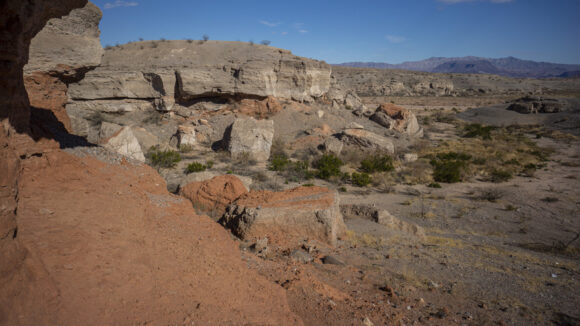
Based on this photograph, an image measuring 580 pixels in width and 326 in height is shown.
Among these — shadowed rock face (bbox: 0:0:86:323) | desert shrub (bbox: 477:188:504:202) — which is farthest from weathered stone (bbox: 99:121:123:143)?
desert shrub (bbox: 477:188:504:202)

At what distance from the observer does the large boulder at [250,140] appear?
44.0 feet

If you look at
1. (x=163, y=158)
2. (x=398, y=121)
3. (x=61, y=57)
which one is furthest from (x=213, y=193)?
(x=398, y=121)

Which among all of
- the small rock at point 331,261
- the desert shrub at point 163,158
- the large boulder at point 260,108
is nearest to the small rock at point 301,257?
the small rock at point 331,261

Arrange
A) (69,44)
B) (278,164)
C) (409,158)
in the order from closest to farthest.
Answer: (69,44), (278,164), (409,158)

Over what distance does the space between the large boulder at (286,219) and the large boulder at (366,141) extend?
32.3ft

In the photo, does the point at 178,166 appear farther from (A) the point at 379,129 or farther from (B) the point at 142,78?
(A) the point at 379,129

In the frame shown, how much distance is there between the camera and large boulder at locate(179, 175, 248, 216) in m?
6.66

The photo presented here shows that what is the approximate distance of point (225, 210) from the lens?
631cm

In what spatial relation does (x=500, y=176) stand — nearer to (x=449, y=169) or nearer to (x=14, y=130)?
(x=449, y=169)

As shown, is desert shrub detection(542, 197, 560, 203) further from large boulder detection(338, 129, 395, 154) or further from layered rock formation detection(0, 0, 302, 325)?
layered rock formation detection(0, 0, 302, 325)

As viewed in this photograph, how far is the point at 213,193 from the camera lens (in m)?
6.80

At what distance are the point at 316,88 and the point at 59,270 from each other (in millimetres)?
18997

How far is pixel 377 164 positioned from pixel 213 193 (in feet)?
28.4

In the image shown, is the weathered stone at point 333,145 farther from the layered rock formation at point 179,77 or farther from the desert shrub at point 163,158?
the desert shrub at point 163,158
